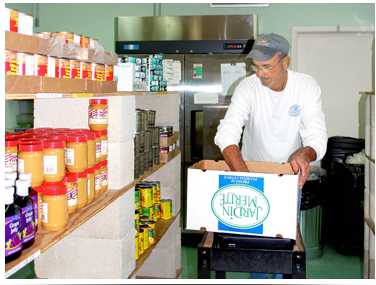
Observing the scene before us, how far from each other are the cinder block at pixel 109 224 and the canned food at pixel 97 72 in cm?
64

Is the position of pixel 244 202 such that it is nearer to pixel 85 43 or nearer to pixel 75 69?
pixel 75 69

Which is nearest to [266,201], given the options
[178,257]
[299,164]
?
[299,164]

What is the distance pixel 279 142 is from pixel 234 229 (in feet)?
3.34

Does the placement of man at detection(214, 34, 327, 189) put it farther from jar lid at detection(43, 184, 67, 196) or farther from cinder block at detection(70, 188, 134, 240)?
jar lid at detection(43, 184, 67, 196)

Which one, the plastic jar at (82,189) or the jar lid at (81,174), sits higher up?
the jar lid at (81,174)

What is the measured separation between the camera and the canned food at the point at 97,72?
197 centimetres

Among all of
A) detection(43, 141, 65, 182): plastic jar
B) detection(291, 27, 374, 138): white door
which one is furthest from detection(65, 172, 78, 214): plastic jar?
detection(291, 27, 374, 138): white door

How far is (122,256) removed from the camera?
212 centimetres

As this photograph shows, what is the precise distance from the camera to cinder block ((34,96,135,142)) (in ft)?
6.97

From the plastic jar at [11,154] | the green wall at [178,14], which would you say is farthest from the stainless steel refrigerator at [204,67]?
the plastic jar at [11,154]

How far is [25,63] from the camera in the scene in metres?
1.43

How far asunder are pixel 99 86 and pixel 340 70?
3.99m

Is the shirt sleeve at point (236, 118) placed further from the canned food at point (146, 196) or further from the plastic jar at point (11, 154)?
the plastic jar at point (11, 154)

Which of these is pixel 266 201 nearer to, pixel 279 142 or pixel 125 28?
pixel 279 142
